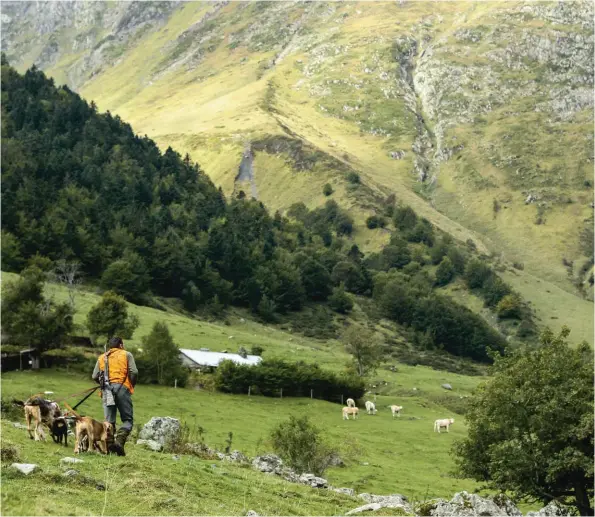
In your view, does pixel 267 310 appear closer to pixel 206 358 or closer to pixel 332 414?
pixel 206 358

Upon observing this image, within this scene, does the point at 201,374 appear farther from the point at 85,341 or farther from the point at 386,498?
the point at 386,498

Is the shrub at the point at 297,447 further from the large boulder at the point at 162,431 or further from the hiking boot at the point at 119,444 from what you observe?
the hiking boot at the point at 119,444

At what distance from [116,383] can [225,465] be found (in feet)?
30.6

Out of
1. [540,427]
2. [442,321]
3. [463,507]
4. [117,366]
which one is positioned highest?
[117,366]

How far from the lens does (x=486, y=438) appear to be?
3794 cm

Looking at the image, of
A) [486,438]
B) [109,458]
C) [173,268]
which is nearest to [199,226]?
[173,268]

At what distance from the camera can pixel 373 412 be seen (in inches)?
3506

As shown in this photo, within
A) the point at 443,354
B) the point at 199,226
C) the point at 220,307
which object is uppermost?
the point at 199,226

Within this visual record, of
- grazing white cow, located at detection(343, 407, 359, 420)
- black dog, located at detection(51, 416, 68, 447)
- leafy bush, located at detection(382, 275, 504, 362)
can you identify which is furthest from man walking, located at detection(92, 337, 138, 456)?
leafy bush, located at detection(382, 275, 504, 362)

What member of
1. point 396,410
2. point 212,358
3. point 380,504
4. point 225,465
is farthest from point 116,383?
point 212,358

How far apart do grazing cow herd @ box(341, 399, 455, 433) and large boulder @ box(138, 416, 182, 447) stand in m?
49.6

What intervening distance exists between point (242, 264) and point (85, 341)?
101 meters

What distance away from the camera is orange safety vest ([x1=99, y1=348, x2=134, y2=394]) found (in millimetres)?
21078

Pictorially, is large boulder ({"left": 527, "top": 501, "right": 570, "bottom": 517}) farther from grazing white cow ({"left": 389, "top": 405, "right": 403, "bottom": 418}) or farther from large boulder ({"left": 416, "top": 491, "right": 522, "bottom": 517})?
grazing white cow ({"left": 389, "top": 405, "right": 403, "bottom": 418})
